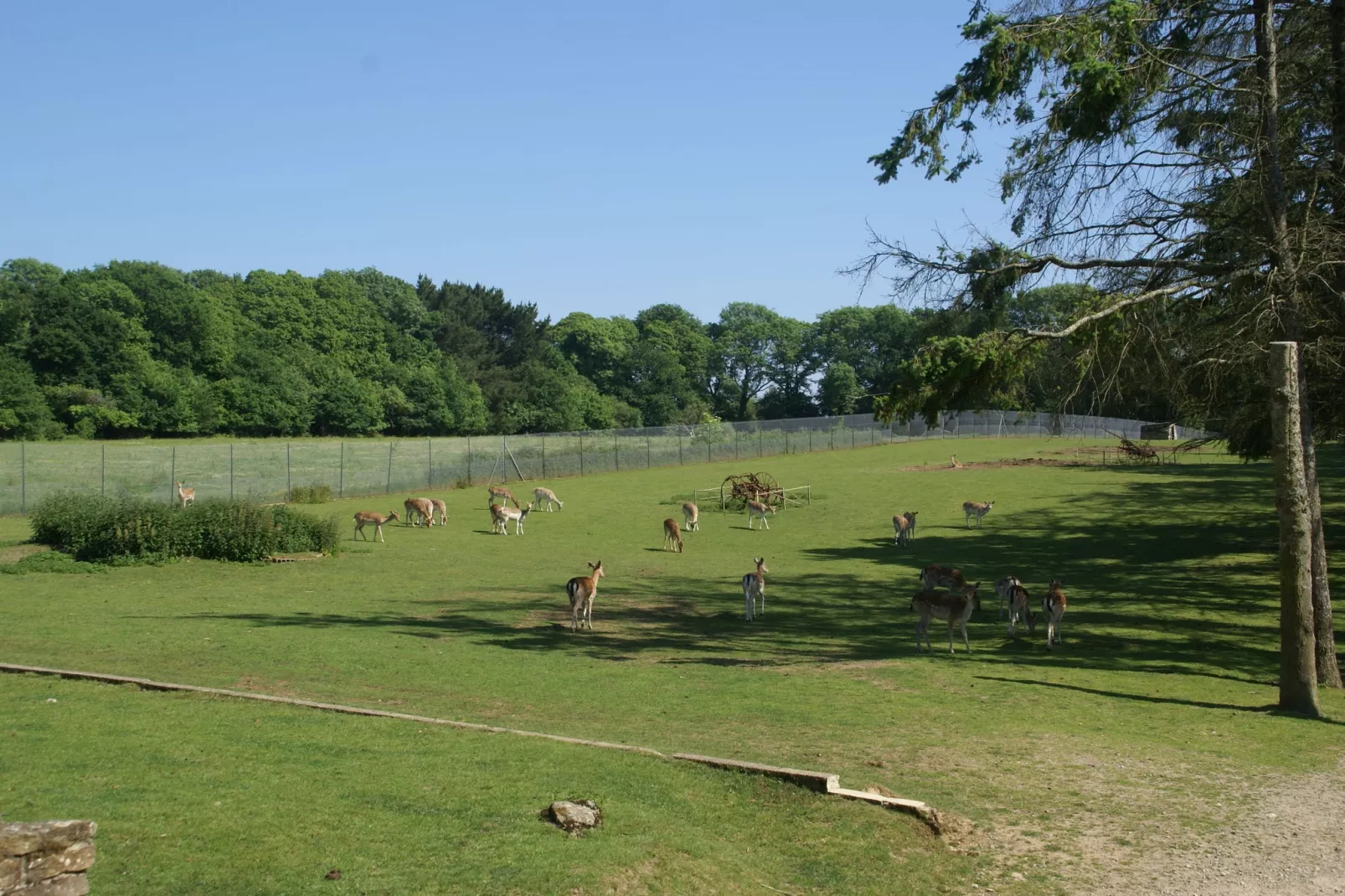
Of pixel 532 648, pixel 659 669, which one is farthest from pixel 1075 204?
pixel 532 648

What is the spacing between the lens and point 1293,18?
18.0 m

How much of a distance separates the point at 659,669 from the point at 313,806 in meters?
7.98

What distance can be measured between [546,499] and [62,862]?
135ft

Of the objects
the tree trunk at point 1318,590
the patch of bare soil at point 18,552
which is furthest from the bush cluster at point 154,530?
the tree trunk at point 1318,590

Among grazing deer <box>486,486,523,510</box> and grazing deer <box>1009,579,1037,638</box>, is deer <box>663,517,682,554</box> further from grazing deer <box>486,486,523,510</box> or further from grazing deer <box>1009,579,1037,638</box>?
grazing deer <box>1009,579,1037,638</box>

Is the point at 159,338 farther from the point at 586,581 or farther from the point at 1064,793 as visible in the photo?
the point at 1064,793

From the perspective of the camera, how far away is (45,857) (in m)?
5.15

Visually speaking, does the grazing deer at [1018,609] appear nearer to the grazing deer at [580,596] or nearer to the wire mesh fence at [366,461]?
the grazing deer at [580,596]

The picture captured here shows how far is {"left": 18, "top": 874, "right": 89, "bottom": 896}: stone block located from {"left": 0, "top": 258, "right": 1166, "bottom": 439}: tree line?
54029 millimetres

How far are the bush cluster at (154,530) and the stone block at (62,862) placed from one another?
897 inches

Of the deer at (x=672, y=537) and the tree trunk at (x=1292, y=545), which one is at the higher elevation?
the tree trunk at (x=1292, y=545)

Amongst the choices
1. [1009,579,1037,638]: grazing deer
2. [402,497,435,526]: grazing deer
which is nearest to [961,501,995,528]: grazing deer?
[402,497,435,526]: grazing deer

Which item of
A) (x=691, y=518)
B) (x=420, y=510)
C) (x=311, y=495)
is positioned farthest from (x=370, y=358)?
(x=691, y=518)

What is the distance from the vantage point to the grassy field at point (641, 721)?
24.0 feet
